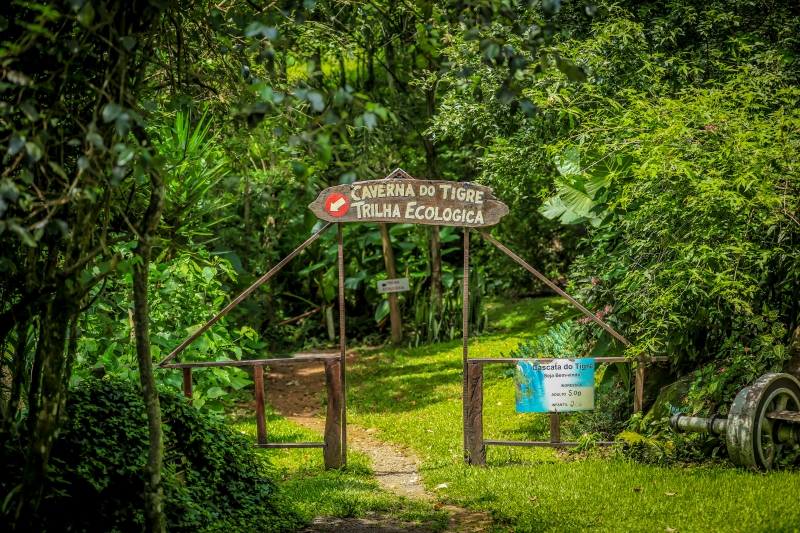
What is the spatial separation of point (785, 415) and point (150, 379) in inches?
175

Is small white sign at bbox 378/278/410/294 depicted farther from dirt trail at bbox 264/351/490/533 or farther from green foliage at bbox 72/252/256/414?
green foliage at bbox 72/252/256/414

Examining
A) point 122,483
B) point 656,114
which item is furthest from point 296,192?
point 122,483

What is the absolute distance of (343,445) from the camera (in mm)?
7316

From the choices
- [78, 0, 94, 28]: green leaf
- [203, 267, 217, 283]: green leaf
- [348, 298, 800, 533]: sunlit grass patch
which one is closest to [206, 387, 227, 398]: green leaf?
[203, 267, 217, 283]: green leaf

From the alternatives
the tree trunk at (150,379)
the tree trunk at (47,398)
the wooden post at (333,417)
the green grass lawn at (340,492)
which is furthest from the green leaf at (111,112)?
the wooden post at (333,417)

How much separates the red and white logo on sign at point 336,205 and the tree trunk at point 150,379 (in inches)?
111

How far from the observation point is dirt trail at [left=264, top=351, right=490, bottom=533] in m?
5.65

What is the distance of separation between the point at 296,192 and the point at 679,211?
8989 millimetres

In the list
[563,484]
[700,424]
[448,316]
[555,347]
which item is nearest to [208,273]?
[555,347]

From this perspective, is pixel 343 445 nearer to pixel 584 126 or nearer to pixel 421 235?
pixel 584 126

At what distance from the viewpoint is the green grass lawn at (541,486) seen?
5426 millimetres

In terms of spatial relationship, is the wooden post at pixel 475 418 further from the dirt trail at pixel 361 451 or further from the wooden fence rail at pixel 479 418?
the dirt trail at pixel 361 451

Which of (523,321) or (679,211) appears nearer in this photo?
(679,211)

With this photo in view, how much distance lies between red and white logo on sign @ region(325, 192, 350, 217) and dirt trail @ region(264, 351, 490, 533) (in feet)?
7.60
